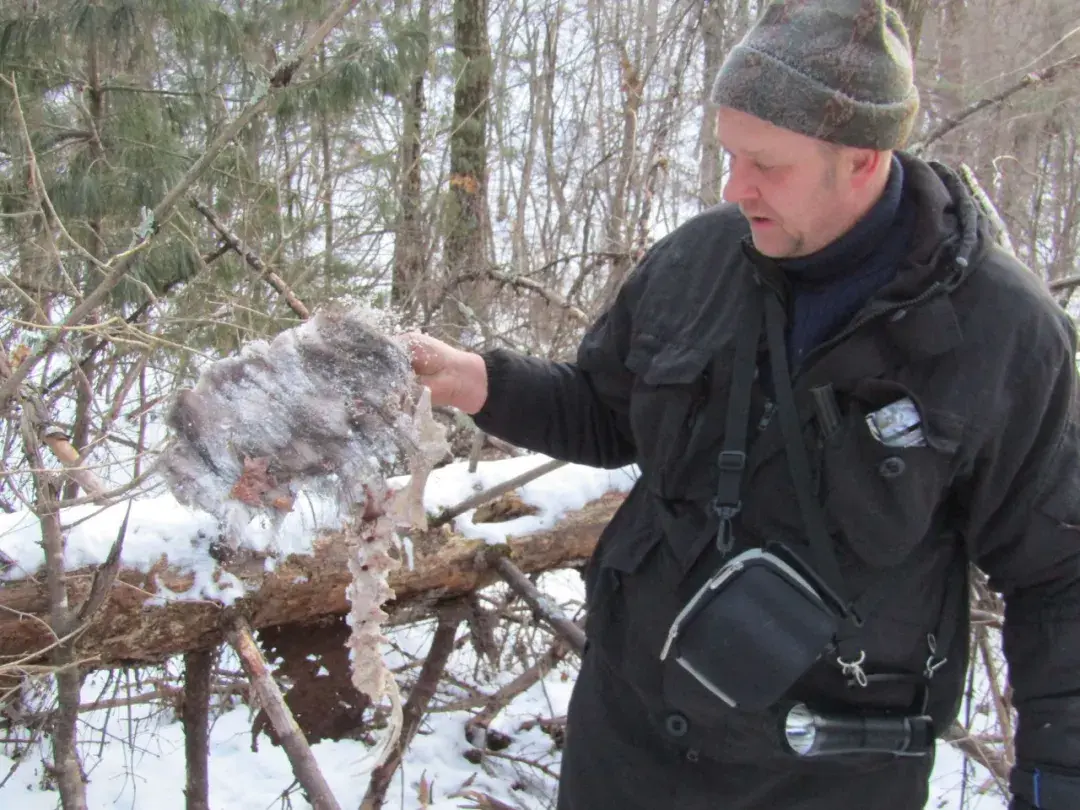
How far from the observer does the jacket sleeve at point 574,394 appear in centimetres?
178

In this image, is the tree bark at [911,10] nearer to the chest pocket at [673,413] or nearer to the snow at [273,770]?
the chest pocket at [673,413]

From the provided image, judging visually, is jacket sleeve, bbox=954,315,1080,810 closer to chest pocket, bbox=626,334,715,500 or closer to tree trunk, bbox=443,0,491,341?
chest pocket, bbox=626,334,715,500

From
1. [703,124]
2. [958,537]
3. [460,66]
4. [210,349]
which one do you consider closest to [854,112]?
[958,537]

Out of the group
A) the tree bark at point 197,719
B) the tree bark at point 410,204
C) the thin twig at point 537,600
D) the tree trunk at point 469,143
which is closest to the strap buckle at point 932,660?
the thin twig at point 537,600

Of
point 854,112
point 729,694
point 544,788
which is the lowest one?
point 544,788

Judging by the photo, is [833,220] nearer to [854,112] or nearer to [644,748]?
[854,112]

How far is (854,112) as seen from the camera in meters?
1.32

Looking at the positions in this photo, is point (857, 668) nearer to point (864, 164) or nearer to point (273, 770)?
point (864, 164)

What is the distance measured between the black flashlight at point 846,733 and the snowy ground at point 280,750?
136 centimetres

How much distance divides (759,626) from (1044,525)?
480 mm

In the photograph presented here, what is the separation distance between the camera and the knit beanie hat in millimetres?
1330

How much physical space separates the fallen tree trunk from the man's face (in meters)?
1.58

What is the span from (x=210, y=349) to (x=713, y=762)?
355 cm

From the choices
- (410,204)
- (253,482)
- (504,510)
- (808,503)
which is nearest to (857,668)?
(808,503)
